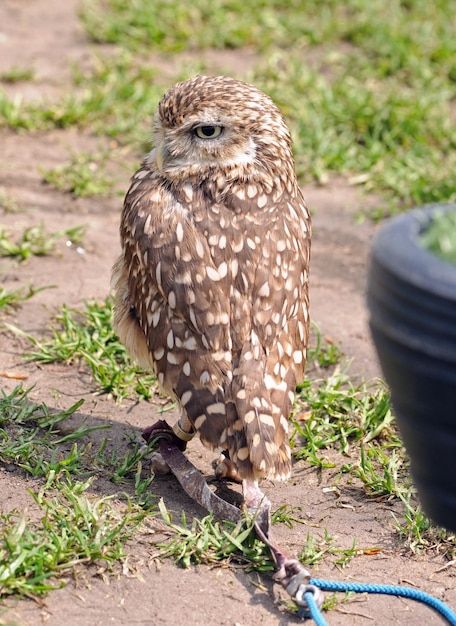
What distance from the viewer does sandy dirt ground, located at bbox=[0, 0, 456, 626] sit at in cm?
385

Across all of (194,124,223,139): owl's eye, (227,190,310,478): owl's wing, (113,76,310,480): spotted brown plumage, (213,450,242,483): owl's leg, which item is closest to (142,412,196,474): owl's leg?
(213,450,242,483): owl's leg

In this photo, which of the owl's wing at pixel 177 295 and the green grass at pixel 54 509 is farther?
the owl's wing at pixel 177 295

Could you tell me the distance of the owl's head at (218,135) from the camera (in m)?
4.60

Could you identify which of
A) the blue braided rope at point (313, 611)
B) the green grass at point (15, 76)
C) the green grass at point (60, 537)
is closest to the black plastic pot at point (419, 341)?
the blue braided rope at point (313, 611)

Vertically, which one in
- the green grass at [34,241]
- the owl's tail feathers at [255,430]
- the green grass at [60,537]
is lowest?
the green grass at [60,537]

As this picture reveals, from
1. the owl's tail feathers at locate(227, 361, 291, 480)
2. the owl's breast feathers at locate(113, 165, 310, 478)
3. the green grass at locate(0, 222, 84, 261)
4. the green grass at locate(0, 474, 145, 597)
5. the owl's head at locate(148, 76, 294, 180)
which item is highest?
the owl's head at locate(148, 76, 294, 180)

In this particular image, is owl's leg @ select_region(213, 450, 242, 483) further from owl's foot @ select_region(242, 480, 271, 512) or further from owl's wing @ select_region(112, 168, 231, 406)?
owl's wing @ select_region(112, 168, 231, 406)

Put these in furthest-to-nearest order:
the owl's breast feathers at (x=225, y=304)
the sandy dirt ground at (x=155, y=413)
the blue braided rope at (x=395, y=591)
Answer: the owl's breast feathers at (x=225, y=304) → the blue braided rope at (x=395, y=591) → the sandy dirt ground at (x=155, y=413)

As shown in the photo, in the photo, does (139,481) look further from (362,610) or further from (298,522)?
(362,610)

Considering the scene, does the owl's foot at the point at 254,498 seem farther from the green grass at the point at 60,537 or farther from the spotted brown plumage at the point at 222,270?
Answer: the green grass at the point at 60,537

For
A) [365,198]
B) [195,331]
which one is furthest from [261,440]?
[365,198]

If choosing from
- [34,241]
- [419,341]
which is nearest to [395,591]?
[419,341]

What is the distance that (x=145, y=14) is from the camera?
29.7 feet

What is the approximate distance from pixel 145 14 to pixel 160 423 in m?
5.37
